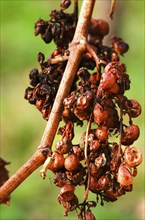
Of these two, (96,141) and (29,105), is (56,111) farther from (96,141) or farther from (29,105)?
(29,105)

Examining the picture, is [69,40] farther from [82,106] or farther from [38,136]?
[38,136]

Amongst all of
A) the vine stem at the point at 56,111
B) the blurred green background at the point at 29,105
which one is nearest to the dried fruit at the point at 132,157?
the vine stem at the point at 56,111

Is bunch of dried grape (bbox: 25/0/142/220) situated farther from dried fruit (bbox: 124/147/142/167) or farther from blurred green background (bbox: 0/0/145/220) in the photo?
blurred green background (bbox: 0/0/145/220)

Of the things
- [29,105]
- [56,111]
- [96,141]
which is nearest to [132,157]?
[96,141]

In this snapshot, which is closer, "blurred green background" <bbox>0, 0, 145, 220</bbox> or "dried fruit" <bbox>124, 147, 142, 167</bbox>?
"dried fruit" <bbox>124, 147, 142, 167</bbox>

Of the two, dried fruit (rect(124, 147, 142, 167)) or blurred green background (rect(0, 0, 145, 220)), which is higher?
blurred green background (rect(0, 0, 145, 220))

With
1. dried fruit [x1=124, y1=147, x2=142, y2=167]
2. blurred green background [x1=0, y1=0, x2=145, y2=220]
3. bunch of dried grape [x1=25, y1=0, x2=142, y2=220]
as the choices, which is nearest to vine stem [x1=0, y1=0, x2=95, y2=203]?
bunch of dried grape [x1=25, y1=0, x2=142, y2=220]

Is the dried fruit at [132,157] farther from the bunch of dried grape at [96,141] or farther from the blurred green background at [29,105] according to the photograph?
the blurred green background at [29,105]

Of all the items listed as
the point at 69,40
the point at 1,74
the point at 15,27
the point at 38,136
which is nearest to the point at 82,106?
the point at 69,40
